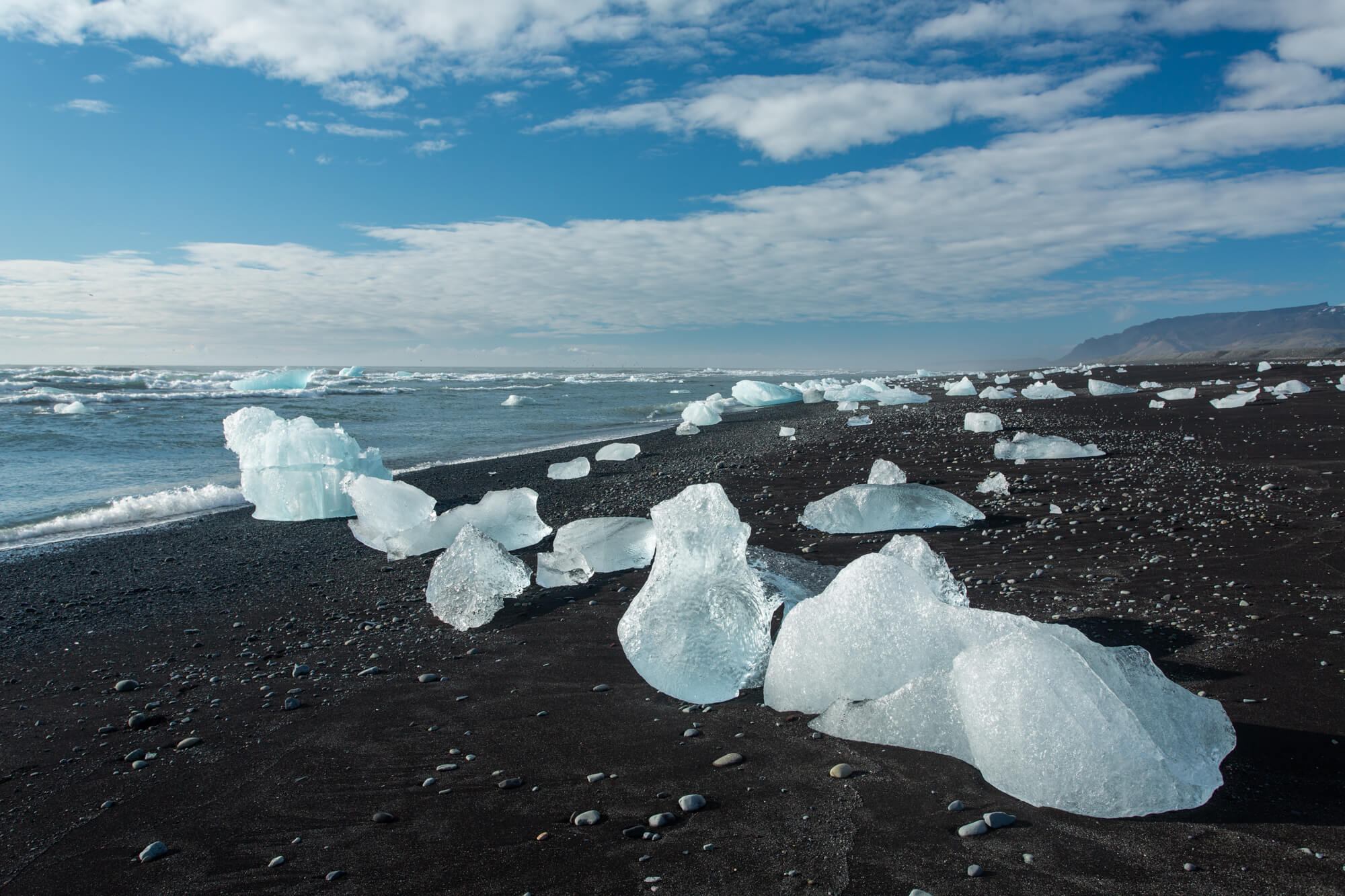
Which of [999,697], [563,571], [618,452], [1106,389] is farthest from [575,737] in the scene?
[1106,389]

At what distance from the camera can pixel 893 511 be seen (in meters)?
5.90

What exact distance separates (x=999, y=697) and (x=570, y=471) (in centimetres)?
834

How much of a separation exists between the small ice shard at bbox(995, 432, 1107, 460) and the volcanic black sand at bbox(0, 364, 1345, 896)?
79.4 inches

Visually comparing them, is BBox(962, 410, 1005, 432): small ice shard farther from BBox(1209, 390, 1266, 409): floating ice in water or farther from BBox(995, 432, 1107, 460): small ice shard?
BBox(1209, 390, 1266, 409): floating ice in water

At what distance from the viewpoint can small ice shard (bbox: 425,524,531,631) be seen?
14.6ft

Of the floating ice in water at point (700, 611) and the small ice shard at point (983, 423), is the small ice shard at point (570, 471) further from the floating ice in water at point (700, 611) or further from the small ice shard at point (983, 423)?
the floating ice in water at point (700, 611)

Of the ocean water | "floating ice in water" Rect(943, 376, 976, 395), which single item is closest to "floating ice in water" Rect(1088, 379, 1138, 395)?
"floating ice in water" Rect(943, 376, 976, 395)

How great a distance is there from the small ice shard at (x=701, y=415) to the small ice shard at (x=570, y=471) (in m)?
7.47

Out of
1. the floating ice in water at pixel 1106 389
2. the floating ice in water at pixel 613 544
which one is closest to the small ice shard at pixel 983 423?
the floating ice in water at pixel 613 544

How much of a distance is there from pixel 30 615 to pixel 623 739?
196 inches

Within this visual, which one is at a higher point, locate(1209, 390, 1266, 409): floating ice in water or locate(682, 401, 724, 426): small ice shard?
locate(1209, 390, 1266, 409): floating ice in water

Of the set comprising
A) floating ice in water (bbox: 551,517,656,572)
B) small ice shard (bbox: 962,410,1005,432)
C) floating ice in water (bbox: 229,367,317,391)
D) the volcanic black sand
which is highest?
floating ice in water (bbox: 229,367,317,391)

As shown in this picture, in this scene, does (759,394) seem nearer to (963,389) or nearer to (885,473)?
(963,389)

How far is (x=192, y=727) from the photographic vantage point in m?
3.29
